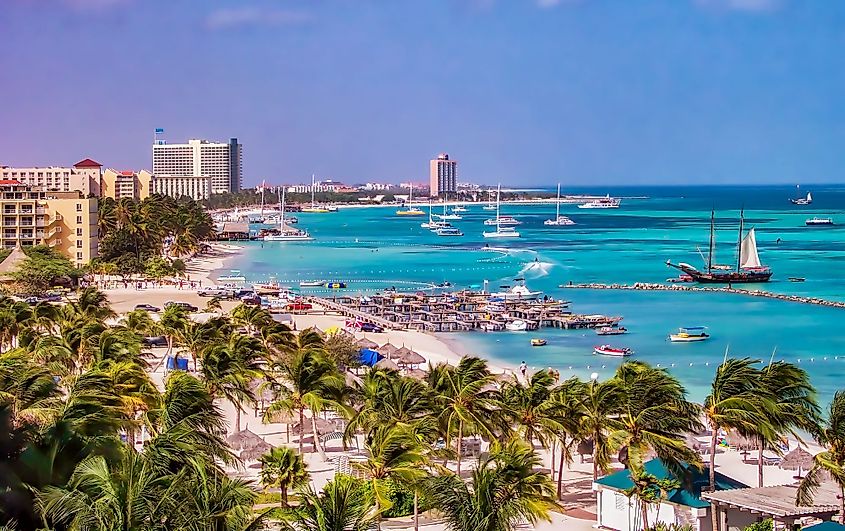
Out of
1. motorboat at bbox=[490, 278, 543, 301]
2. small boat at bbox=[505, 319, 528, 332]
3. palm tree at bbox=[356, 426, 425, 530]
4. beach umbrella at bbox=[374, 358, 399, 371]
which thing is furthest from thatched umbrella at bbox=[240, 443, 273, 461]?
motorboat at bbox=[490, 278, 543, 301]

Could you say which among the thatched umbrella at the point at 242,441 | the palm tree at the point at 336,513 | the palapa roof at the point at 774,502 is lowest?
the thatched umbrella at the point at 242,441

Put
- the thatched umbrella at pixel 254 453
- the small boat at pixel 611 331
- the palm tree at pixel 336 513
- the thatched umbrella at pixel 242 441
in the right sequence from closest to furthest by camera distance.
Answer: the palm tree at pixel 336 513 < the thatched umbrella at pixel 254 453 < the thatched umbrella at pixel 242 441 < the small boat at pixel 611 331

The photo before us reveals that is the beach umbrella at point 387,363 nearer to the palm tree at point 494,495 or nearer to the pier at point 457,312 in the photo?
the pier at point 457,312

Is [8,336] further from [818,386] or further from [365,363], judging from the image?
[818,386]

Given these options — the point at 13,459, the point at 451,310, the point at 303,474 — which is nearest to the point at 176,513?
the point at 13,459

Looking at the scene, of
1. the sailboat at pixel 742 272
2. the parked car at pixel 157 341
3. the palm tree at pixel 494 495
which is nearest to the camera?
the palm tree at pixel 494 495

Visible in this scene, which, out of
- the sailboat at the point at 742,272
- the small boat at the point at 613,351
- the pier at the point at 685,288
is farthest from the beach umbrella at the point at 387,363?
the sailboat at the point at 742,272
